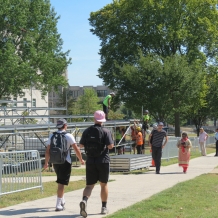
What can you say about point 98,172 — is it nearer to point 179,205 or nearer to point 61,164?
point 61,164

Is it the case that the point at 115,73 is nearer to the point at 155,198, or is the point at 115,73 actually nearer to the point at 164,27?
the point at 164,27

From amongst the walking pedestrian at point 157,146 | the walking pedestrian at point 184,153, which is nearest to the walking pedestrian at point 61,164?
the walking pedestrian at point 157,146

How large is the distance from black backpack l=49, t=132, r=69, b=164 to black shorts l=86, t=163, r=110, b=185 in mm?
580

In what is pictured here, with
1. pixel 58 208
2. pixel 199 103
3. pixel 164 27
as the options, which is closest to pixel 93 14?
pixel 164 27

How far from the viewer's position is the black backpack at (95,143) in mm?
8078

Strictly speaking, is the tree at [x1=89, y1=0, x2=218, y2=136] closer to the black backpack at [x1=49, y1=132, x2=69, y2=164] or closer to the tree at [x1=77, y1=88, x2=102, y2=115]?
the black backpack at [x1=49, y1=132, x2=69, y2=164]

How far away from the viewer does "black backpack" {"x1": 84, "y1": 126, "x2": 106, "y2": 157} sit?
8.08m

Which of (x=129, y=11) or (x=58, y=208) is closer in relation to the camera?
(x=58, y=208)

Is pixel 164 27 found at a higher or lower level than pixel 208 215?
higher

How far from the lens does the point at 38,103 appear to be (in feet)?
227

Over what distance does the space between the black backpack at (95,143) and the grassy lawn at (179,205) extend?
1.09 meters

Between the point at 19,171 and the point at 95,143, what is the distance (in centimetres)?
340

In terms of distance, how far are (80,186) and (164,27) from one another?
30.5 m

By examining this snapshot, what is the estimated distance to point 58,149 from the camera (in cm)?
853
